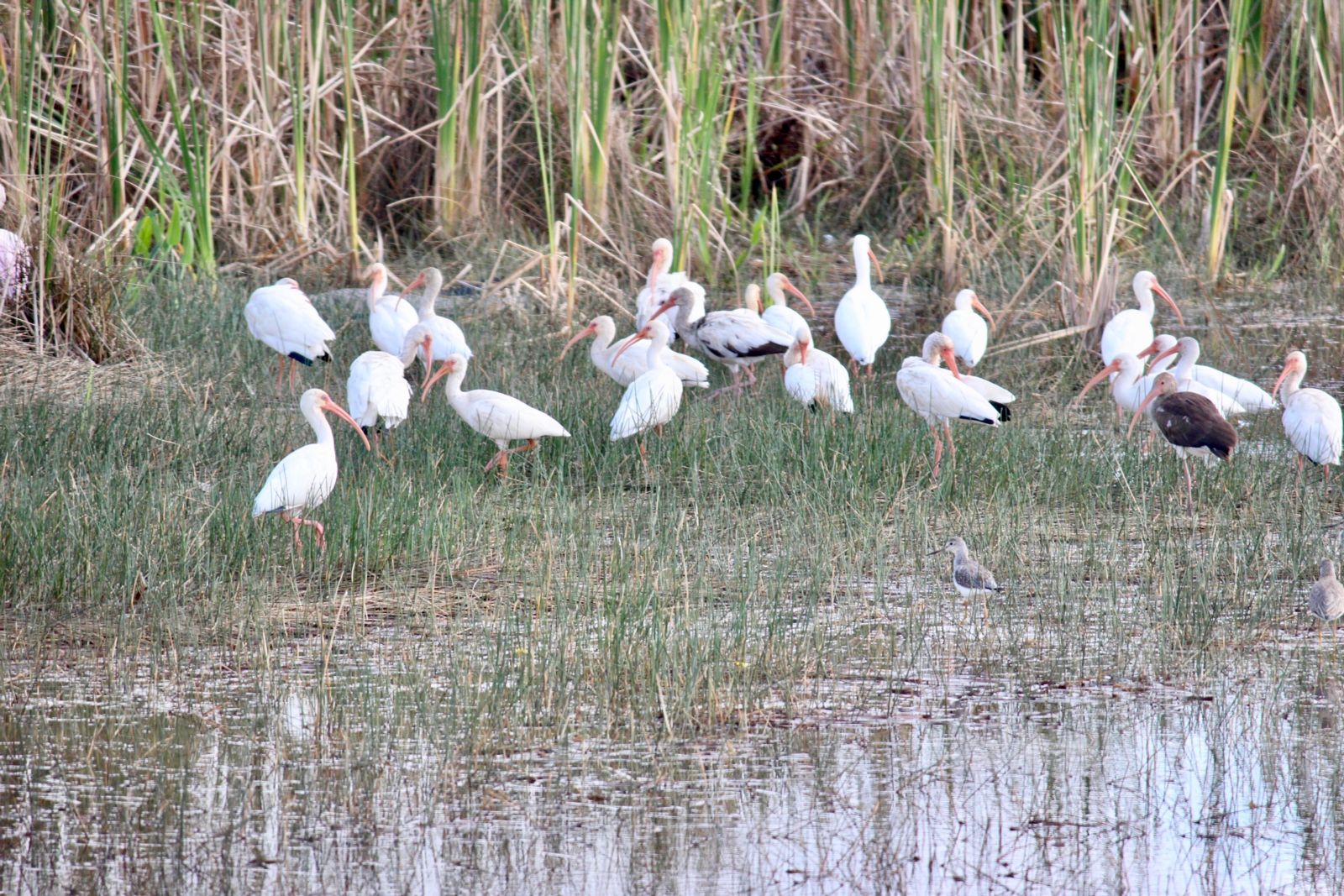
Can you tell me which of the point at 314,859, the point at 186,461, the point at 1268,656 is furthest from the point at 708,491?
the point at 314,859

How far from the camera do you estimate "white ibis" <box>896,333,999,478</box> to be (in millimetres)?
7105

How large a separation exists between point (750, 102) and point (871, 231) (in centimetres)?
188

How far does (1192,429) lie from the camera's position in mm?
6656

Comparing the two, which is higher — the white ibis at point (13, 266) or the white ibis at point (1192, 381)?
the white ibis at point (13, 266)

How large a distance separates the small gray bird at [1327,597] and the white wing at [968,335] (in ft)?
12.5

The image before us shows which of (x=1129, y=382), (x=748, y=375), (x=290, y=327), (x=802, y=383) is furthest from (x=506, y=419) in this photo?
(x=1129, y=382)

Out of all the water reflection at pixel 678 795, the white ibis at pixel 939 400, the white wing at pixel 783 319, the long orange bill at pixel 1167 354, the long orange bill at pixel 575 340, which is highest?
the white wing at pixel 783 319

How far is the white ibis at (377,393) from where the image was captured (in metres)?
6.93

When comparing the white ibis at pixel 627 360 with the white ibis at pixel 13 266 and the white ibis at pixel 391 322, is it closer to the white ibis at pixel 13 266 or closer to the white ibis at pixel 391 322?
the white ibis at pixel 391 322

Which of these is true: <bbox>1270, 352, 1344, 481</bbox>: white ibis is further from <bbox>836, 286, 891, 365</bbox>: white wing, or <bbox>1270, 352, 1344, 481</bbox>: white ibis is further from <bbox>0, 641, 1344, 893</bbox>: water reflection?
<bbox>0, 641, 1344, 893</bbox>: water reflection

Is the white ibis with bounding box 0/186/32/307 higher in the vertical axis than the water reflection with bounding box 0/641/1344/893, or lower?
higher

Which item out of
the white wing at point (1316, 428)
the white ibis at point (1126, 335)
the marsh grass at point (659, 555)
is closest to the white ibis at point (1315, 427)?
the white wing at point (1316, 428)

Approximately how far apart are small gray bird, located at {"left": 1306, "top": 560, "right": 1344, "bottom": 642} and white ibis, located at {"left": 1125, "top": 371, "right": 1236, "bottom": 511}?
58.0 inches

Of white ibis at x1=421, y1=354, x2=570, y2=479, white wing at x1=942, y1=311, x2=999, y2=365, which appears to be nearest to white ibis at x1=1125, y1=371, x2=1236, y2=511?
white wing at x1=942, y1=311, x2=999, y2=365
